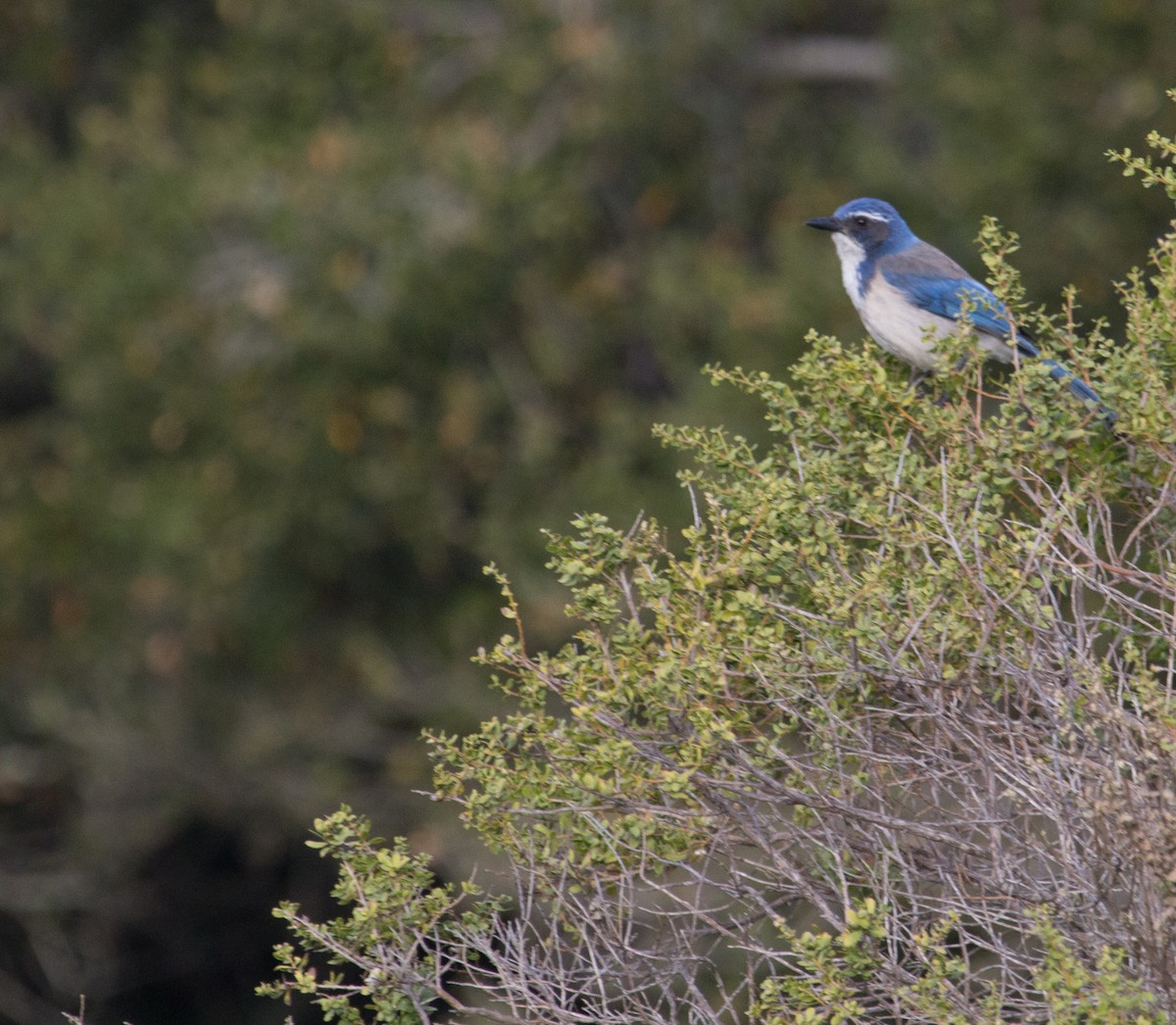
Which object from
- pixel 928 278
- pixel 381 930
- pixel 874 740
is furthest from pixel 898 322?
pixel 381 930

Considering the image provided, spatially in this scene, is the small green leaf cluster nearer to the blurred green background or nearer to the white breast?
the white breast

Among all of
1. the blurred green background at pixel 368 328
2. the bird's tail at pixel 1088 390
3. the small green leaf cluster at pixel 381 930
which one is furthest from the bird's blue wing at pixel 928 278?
the blurred green background at pixel 368 328

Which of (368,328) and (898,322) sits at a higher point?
(368,328)

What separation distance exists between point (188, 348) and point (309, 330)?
1.21 meters

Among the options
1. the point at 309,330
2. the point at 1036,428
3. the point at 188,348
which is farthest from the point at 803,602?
the point at 188,348

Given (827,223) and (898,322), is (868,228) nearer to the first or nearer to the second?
(827,223)

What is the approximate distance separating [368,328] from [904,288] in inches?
288

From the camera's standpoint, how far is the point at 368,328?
1357 centimetres

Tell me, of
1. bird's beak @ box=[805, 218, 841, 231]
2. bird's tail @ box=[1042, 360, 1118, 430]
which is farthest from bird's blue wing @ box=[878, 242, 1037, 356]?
bird's tail @ box=[1042, 360, 1118, 430]

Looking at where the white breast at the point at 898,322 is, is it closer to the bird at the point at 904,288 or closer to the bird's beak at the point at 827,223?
the bird at the point at 904,288

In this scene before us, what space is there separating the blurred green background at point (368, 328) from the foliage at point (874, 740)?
24.0 feet

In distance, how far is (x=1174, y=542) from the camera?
4680mm

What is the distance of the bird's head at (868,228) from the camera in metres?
7.36

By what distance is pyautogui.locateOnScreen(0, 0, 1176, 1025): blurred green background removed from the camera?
13.1 m
